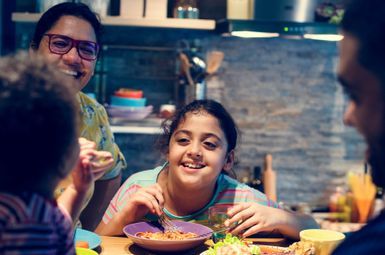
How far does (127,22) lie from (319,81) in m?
1.51

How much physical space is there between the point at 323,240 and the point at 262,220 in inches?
11.6

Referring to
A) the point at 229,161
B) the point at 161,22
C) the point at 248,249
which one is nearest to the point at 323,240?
the point at 248,249

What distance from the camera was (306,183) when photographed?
4.14m

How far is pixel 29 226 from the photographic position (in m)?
0.88

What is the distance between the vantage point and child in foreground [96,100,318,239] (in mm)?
1938

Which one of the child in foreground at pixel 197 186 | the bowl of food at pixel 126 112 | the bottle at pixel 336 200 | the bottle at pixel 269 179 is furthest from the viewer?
the bottle at pixel 336 200

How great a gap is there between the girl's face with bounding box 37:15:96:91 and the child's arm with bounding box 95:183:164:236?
0.46 meters

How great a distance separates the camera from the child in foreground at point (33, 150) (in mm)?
867

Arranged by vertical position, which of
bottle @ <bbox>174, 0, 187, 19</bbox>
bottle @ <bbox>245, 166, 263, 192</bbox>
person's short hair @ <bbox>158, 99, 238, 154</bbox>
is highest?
bottle @ <bbox>174, 0, 187, 19</bbox>

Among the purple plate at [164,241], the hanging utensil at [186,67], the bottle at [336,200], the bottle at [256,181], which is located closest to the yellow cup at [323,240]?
the purple plate at [164,241]

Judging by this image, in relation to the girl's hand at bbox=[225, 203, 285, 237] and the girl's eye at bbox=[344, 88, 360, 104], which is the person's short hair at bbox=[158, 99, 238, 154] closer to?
the girl's hand at bbox=[225, 203, 285, 237]

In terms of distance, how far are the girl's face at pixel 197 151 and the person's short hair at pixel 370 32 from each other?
1311 millimetres

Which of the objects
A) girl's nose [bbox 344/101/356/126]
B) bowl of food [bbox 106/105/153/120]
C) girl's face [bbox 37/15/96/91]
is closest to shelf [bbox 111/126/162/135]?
bowl of food [bbox 106/105/153/120]

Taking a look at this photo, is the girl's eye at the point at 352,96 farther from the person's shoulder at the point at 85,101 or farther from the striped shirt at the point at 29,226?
the person's shoulder at the point at 85,101
